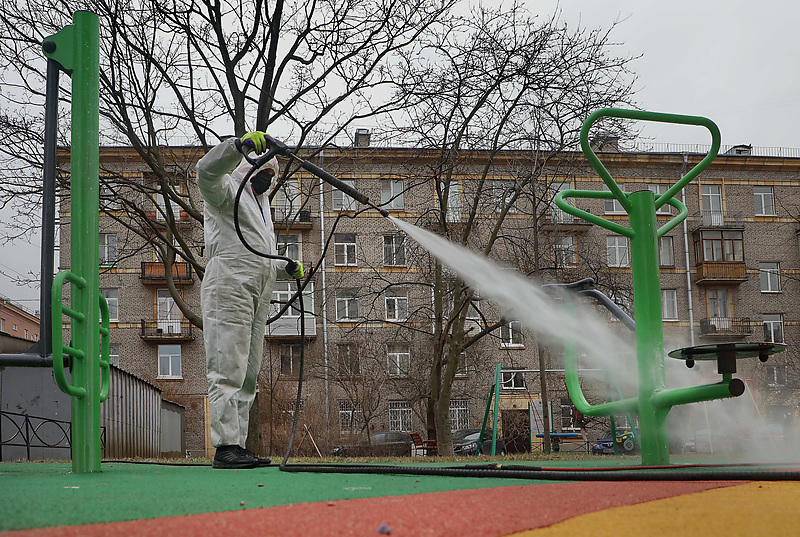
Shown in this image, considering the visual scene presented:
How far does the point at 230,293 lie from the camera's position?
5016 millimetres

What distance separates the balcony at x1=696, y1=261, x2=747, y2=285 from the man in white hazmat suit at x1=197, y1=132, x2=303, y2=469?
121ft

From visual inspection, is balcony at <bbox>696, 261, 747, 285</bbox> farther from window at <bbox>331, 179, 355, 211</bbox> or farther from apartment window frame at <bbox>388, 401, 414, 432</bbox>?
window at <bbox>331, 179, 355, 211</bbox>

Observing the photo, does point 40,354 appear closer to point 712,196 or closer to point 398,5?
point 398,5

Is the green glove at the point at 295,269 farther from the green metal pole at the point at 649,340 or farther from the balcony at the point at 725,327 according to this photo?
the balcony at the point at 725,327

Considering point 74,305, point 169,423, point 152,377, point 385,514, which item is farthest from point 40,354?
point 152,377

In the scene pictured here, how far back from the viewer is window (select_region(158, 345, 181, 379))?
36.6 metres

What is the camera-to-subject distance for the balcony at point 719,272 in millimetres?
38469

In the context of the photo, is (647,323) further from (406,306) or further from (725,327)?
(725,327)

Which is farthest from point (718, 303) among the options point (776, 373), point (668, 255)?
point (776, 373)

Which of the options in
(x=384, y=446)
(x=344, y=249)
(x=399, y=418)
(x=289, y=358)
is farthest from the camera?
(x=344, y=249)

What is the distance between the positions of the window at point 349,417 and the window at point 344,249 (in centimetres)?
760

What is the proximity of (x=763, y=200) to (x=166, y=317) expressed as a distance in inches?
1228

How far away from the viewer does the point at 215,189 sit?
16.4 ft

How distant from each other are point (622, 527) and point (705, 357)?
2182mm
